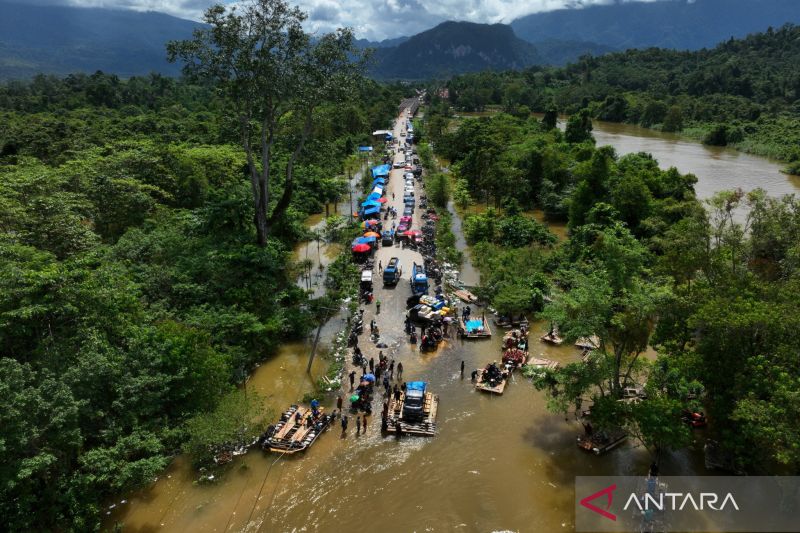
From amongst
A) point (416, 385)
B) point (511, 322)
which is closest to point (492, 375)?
point (416, 385)

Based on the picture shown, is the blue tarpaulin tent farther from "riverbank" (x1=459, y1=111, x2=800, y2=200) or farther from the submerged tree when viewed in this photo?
"riverbank" (x1=459, y1=111, x2=800, y2=200)

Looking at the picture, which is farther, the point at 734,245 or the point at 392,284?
the point at 392,284

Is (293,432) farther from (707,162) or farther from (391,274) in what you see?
(707,162)

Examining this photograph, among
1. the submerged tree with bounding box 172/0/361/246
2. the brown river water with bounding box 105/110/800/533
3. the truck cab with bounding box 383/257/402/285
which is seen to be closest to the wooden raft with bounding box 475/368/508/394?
the brown river water with bounding box 105/110/800/533

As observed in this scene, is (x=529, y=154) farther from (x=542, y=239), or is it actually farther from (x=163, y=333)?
(x=163, y=333)

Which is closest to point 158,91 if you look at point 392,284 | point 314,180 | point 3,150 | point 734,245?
point 3,150

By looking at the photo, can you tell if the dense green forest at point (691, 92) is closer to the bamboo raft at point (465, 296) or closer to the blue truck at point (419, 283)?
the bamboo raft at point (465, 296)
